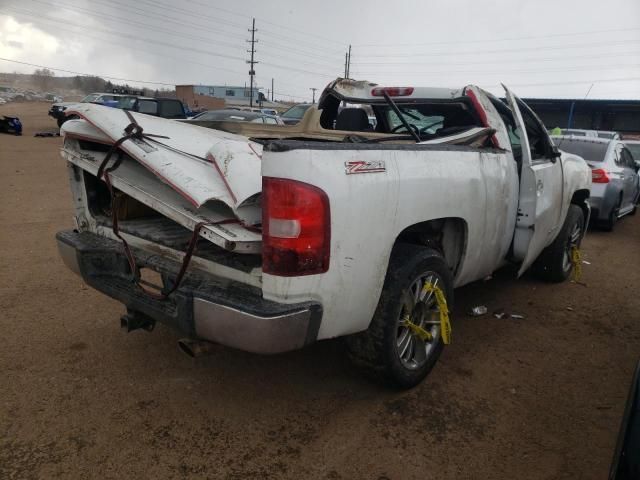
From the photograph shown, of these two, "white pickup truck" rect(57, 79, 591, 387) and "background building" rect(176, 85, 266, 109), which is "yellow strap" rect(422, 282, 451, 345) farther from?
"background building" rect(176, 85, 266, 109)

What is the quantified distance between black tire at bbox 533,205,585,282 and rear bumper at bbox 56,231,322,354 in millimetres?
3737

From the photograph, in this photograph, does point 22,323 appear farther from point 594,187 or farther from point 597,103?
point 597,103

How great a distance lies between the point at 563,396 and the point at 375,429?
1284 millimetres

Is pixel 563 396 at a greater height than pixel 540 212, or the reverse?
pixel 540 212

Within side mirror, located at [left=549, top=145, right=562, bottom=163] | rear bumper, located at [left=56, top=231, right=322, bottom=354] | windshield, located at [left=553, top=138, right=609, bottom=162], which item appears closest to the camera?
rear bumper, located at [left=56, top=231, right=322, bottom=354]

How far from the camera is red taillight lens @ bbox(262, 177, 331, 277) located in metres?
2.13

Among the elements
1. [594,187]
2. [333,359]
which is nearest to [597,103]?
[594,187]

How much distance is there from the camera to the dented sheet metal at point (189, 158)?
2289 mm

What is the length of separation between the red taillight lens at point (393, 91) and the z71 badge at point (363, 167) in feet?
6.57

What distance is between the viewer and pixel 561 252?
16.9ft

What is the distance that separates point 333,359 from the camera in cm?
342

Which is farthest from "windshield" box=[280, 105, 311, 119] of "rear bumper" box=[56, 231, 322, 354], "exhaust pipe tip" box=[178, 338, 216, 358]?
"exhaust pipe tip" box=[178, 338, 216, 358]

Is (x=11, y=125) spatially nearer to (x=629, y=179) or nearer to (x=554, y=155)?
(x=629, y=179)

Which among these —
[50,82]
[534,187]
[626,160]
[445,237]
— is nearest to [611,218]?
[626,160]
